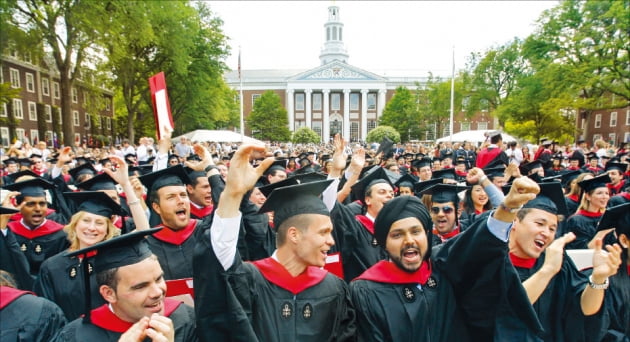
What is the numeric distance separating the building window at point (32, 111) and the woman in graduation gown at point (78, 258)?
3782 cm

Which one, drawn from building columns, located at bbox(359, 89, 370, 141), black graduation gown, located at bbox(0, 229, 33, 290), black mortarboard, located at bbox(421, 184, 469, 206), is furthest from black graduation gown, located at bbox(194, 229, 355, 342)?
building columns, located at bbox(359, 89, 370, 141)

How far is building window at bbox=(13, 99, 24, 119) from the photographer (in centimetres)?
3095

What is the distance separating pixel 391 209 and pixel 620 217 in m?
2.03

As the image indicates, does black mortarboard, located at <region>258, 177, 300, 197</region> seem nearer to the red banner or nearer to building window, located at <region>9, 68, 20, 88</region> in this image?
the red banner

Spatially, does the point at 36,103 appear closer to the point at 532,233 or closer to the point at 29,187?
the point at 29,187

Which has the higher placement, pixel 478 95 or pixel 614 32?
pixel 614 32

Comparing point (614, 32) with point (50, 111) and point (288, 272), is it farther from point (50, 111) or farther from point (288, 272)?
point (50, 111)

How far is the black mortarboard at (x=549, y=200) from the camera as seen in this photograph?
9.75 feet

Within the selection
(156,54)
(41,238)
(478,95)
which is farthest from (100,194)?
(478,95)

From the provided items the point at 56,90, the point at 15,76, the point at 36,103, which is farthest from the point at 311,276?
the point at 56,90

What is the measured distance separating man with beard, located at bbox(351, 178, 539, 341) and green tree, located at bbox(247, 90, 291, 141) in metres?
58.4

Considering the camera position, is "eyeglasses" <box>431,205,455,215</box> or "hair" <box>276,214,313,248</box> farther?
"eyeglasses" <box>431,205,455,215</box>

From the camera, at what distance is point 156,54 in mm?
29703

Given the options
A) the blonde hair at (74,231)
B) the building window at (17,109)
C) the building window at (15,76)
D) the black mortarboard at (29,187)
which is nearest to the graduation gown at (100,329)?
the blonde hair at (74,231)
